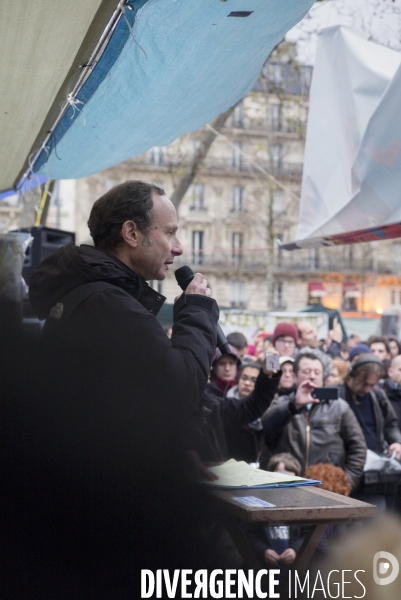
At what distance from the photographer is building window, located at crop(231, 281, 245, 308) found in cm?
4959

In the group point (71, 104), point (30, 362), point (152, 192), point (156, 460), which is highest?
point (71, 104)

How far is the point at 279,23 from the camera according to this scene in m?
2.72

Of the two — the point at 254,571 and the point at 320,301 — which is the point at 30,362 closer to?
the point at 254,571

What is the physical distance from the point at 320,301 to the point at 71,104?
165 ft

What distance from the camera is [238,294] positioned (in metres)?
49.8

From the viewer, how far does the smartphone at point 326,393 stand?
14.6 feet

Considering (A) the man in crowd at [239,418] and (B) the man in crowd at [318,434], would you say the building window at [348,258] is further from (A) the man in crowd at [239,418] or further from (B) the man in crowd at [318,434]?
(A) the man in crowd at [239,418]

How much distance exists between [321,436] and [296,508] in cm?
323

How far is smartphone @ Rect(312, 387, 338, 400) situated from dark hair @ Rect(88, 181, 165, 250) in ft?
7.75

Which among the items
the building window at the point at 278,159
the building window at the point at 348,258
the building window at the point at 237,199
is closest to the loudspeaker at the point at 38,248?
the building window at the point at 278,159

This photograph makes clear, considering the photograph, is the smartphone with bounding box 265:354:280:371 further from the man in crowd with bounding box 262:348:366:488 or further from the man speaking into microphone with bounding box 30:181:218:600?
the man speaking into microphone with bounding box 30:181:218:600

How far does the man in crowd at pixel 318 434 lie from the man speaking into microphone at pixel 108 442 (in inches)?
118

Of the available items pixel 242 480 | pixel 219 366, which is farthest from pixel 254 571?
pixel 219 366

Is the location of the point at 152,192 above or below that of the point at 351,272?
below
